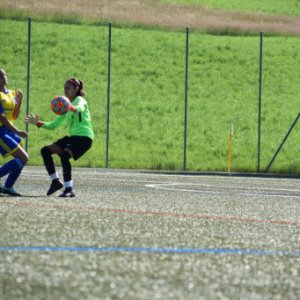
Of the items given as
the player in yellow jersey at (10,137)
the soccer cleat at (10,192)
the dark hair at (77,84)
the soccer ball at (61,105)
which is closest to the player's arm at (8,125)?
the player in yellow jersey at (10,137)

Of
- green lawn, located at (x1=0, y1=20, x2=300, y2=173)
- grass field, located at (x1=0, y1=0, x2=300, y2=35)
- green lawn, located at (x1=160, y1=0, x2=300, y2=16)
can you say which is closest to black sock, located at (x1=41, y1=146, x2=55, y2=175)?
green lawn, located at (x1=0, y1=20, x2=300, y2=173)

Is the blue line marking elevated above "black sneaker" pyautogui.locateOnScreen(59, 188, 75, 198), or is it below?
below

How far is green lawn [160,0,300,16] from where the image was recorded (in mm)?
68500

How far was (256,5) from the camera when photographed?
71812 mm

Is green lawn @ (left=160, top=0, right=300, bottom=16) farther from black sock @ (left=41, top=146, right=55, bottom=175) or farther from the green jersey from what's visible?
black sock @ (left=41, top=146, right=55, bottom=175)

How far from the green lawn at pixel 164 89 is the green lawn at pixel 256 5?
471 inches

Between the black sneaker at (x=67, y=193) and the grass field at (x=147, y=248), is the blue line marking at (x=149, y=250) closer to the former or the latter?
the grass field at (x=147, y=248)

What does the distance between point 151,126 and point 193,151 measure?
123 inches

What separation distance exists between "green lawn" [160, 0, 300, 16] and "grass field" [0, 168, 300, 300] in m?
54.2

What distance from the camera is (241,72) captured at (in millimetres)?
46875

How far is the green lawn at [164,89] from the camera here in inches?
→ 1261

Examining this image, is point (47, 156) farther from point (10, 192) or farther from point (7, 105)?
point (7, 105)

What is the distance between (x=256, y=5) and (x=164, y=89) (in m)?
30.2

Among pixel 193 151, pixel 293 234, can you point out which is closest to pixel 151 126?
pixel 193 151
